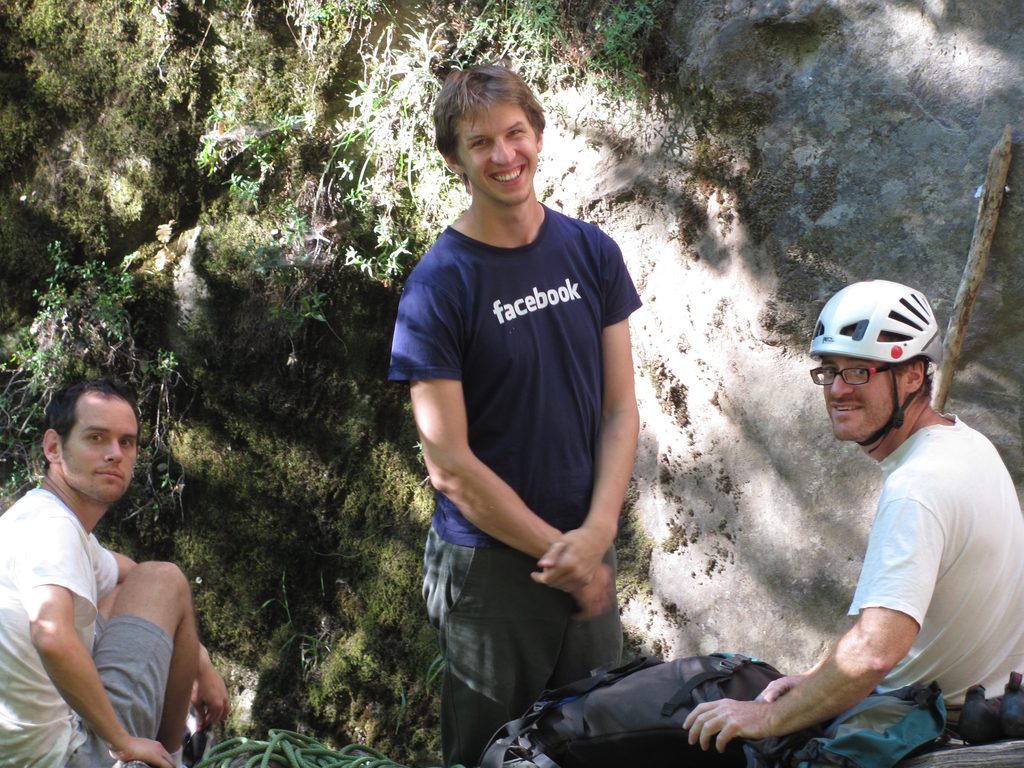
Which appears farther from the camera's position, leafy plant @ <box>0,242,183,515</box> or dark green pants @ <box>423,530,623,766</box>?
leafy plant @ <box>0,242,183,515</box>

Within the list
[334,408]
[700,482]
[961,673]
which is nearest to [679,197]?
[700,482]

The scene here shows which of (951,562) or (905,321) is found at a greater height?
(905,321)

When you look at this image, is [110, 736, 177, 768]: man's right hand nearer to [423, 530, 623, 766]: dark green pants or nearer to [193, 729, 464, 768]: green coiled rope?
[193, 729, 464, 768]: green coiled rope

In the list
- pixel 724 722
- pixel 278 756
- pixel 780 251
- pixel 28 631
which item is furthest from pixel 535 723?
pixel 780 251

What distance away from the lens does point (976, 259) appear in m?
3.90

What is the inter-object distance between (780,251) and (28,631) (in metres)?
3.00

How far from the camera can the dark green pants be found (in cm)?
317

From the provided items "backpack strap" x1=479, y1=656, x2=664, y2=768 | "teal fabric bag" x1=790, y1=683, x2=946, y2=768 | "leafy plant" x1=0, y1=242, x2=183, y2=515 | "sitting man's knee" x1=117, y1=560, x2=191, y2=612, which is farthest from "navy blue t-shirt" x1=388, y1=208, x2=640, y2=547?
"leafy plant" x1=0, y1=242, x2=183, y2=515

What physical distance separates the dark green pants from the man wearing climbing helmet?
31.8 inches

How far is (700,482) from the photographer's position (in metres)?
4.49

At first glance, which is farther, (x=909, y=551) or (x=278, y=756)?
(x=278, y=756)

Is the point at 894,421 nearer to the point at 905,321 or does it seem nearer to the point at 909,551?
the point at 905,321

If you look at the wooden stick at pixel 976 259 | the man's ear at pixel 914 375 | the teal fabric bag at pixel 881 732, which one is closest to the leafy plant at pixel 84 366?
the wooden stick at pixel 976 259

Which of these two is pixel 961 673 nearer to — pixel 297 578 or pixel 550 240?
pixel 550 240
